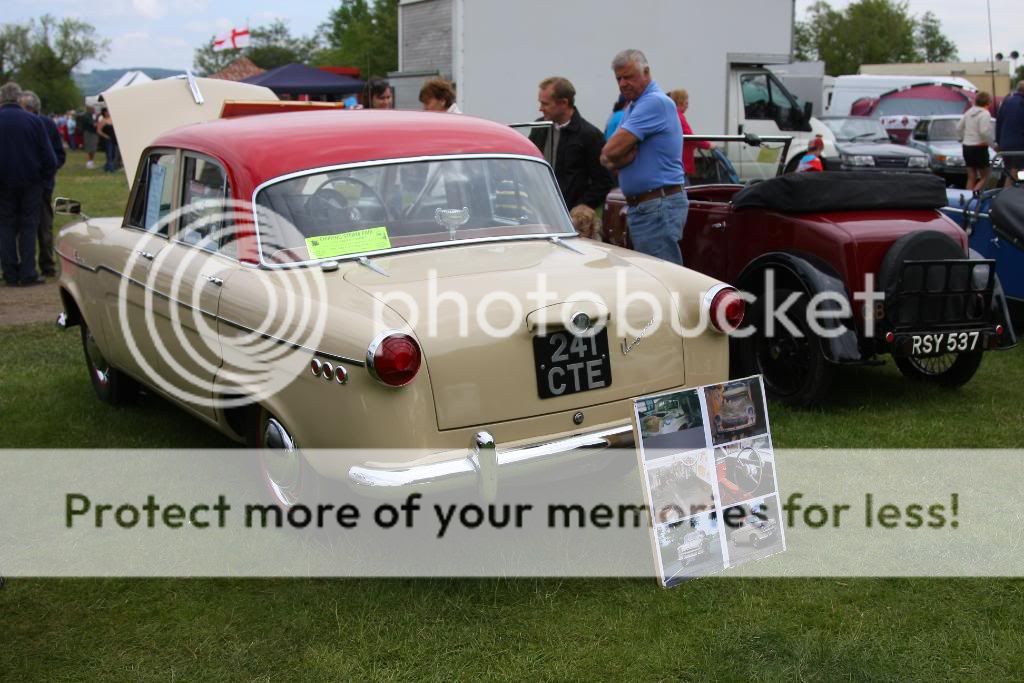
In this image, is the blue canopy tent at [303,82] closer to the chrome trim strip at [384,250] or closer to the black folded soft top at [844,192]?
the black folded soft top at [844,192]

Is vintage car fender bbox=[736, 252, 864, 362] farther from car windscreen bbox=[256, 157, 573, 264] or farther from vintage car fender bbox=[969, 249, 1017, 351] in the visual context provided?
car windscreen bbox=[256, 157, 573, 264]

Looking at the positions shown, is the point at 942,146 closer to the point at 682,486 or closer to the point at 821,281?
the point at 821,281

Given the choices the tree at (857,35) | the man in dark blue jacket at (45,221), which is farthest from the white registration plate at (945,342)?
the tree at (857,35)

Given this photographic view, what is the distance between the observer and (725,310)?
14.8 ft

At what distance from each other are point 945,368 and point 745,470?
336 centimetres

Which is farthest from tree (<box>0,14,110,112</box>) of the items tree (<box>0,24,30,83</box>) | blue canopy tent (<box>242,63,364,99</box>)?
blue canopy tent (<box>242,63,364,99</box>)

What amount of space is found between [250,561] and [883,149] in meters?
18.2

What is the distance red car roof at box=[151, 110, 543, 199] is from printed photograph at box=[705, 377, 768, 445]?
1.86 m

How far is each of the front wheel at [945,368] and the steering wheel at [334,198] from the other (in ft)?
11.2

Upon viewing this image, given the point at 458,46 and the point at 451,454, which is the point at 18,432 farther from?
the point at 458,46

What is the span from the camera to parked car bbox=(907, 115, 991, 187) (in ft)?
66.0

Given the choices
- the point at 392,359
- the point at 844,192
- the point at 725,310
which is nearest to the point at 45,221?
the point at 844,192

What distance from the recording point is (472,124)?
5.41m

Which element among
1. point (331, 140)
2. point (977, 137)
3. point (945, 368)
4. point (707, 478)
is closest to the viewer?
point (707, 478)
